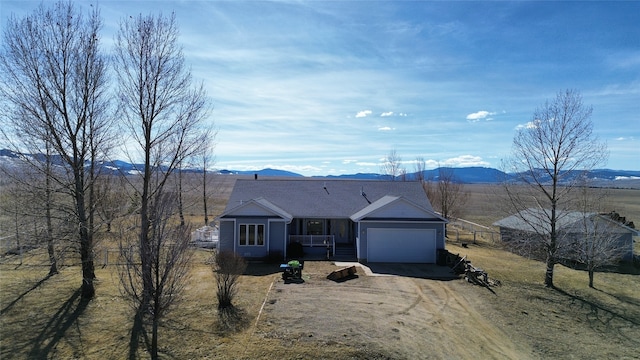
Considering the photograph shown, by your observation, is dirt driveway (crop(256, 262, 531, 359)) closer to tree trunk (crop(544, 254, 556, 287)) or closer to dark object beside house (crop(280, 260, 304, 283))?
dark object beside house (crop(280, 260, 304, 283))

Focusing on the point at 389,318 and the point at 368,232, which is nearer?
the point at 389,318

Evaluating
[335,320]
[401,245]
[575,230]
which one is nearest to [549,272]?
[575,230]

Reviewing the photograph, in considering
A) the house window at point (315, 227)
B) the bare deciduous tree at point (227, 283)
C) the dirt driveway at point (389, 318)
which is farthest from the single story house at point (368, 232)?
the bare deciduous tree at point (227, 283)

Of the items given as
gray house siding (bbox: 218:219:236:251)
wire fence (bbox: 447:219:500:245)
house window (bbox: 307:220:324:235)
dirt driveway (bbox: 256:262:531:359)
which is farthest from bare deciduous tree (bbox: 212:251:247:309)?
wire fence (bbox: 447:219:500:245)

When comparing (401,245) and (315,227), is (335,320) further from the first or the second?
(315,227)

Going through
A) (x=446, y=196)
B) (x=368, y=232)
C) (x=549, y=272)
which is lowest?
(x=549, y=272)

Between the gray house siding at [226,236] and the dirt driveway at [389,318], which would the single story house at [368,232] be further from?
the dirt driveway at [389,318]

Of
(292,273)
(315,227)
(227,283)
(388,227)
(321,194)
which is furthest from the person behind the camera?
(321,194)

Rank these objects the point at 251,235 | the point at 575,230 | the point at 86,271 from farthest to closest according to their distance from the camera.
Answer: the point at 251,235 → the point at 575,230 → the point at 86,271
